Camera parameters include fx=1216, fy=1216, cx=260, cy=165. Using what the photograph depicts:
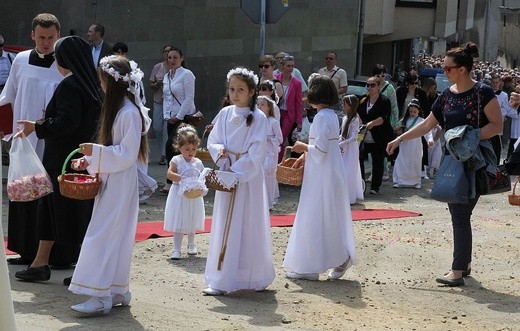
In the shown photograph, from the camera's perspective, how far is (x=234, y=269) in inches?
379

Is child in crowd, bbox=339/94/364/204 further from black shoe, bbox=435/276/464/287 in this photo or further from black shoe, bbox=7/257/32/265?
black shoe, bbox=7/257/32/265

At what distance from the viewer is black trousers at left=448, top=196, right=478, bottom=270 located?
401 inches

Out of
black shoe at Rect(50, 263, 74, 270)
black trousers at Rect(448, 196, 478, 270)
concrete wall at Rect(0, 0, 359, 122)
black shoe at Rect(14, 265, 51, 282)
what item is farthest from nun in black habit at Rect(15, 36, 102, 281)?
concrete wall at Rect(0, 0, 359, 122)

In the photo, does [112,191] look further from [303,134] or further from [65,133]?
[303,134]

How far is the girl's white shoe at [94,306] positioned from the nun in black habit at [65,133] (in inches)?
38.8

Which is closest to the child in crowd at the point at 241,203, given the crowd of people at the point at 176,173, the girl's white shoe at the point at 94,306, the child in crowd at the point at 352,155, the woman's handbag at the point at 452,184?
the crowd of people at the point at 176,173

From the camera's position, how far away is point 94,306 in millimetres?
8492

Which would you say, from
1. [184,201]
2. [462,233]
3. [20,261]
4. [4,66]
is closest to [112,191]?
[20,261]

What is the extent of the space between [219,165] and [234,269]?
0.83 meters

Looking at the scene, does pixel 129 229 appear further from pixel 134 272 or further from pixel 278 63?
pixel 278 63

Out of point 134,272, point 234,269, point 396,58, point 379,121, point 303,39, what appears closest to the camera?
point 234,269

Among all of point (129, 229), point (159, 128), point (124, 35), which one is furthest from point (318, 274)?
point (124, 35)

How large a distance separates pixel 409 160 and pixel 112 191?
34.9ft

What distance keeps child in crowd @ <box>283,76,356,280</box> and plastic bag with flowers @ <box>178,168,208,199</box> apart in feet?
3.34
